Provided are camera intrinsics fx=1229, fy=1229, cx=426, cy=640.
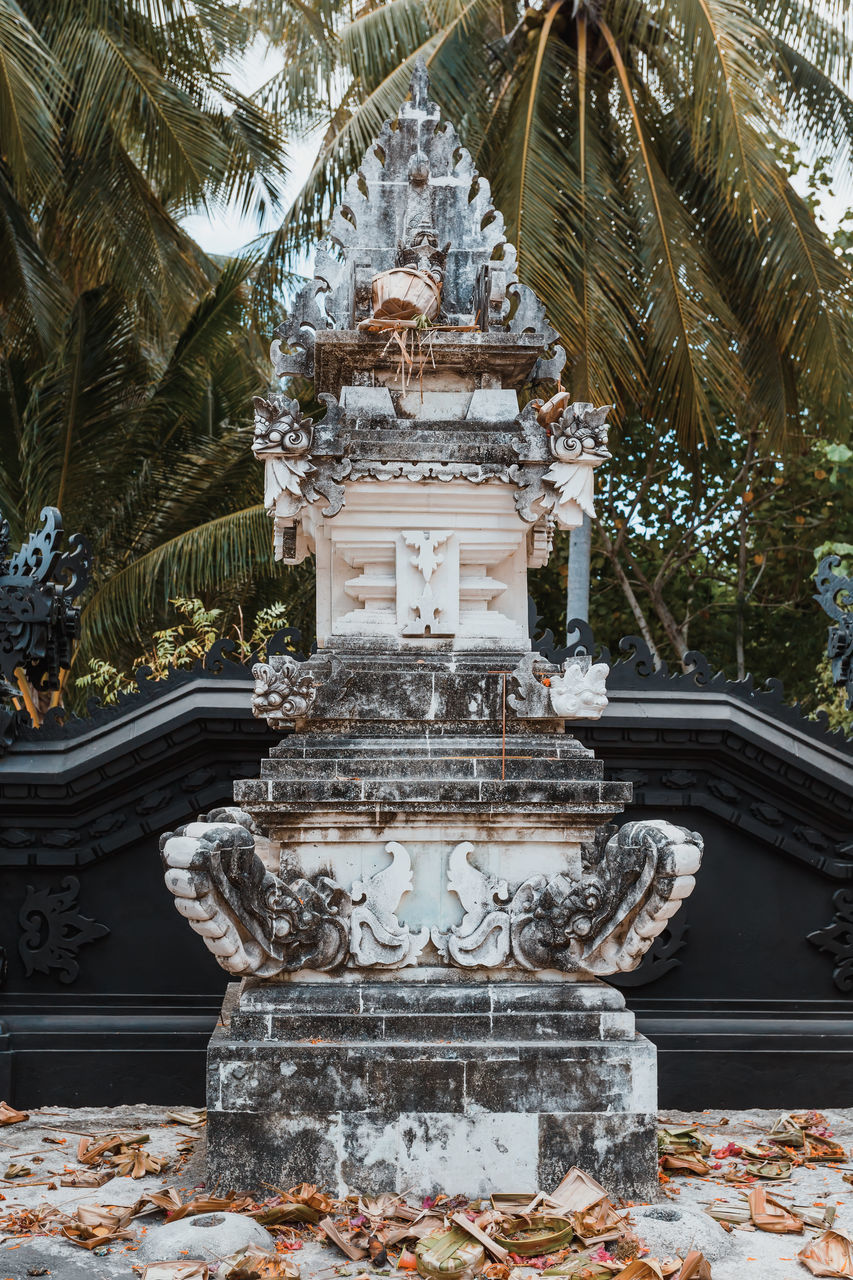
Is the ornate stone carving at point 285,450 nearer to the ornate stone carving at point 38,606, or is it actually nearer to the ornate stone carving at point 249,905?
the ornate stone carving at point 249,905

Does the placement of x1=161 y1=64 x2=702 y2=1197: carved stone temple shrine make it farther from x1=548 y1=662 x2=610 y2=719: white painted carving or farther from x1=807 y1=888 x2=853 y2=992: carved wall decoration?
x1=807 y1=888 x2=853 y2=992: carved wall decoration

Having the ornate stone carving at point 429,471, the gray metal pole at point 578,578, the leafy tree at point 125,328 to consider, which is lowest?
the ornate stone carving at point 429,471

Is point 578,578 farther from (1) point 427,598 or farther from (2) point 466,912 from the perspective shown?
(2) point 466,912

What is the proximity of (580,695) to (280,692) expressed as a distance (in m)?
1.28

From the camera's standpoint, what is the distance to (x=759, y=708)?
7414 millimetres

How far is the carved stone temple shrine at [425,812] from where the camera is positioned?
15.5 feet

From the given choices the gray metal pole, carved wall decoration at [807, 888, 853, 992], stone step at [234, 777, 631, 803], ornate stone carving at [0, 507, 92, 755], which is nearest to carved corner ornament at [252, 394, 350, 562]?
stone step at [234, 777, 631, 803]

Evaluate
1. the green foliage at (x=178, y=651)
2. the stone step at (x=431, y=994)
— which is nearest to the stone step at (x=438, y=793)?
the stone step at (x=431, y=994)

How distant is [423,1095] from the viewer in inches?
187

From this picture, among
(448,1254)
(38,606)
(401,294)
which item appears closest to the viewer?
(448,1254)

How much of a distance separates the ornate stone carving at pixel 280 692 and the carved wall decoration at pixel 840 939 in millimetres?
3772

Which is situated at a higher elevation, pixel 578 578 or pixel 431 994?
pixel 578 578

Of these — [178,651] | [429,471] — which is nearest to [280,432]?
[429,471]

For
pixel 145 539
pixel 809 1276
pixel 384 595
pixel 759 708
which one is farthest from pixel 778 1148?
pixel 145 539
